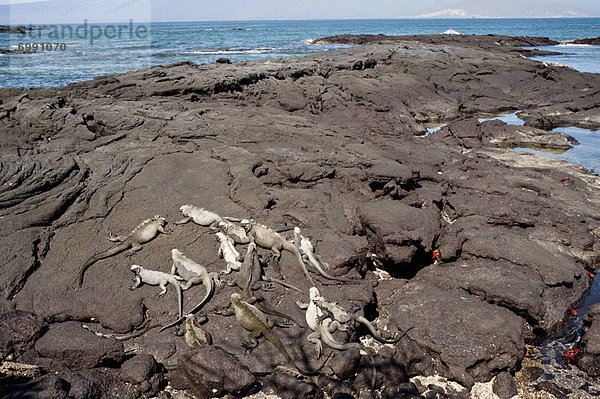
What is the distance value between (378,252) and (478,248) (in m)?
1.95

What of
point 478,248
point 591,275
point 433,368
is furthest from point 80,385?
point 591,275

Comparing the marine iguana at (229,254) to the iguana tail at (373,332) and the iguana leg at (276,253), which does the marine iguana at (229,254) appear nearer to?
the iguana leg at (276,253)

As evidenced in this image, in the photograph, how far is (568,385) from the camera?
5.61 m

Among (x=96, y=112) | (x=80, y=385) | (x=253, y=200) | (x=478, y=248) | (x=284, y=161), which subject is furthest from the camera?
(x=96, y=112)

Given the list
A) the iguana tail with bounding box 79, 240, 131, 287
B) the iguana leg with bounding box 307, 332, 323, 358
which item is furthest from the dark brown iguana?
the iguana tail with bounding box 79, 240, 131, 287

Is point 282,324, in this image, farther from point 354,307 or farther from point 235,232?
point 235,232

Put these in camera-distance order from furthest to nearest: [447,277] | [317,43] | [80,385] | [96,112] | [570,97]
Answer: [317,43], [570,97], [96,112], [447,277], [80,385]

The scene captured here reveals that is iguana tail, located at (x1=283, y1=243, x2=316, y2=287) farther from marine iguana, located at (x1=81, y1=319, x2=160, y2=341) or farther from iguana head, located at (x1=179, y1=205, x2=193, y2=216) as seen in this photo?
marine iguana, located at (x1=81, y1=319, x2=160, y2=341)

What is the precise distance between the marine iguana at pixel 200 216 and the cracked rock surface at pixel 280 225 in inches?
6.7

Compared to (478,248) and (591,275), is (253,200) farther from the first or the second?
(591,275)

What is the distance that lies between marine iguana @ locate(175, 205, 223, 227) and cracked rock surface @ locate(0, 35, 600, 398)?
171 mm

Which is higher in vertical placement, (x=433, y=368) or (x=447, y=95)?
(x=447, y=95)

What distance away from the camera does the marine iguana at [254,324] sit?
560 cm

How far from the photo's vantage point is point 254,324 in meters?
5.75
